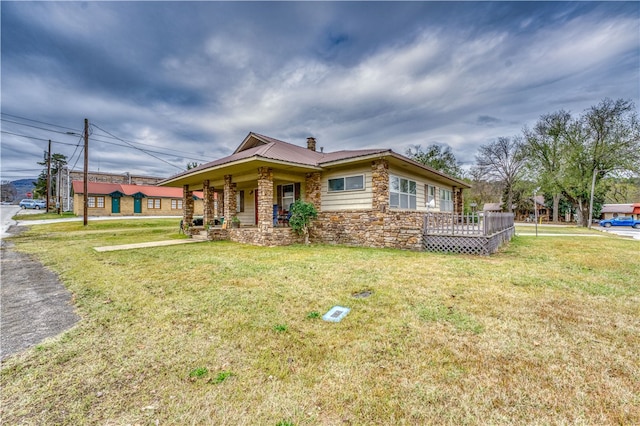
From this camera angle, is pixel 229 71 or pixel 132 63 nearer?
pixel 132 63

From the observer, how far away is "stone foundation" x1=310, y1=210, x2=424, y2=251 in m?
9.94

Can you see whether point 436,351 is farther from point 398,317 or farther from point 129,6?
point 129,6

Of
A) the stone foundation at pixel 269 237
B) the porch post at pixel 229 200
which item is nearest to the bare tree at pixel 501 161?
the stone foundation at pixel 269 237

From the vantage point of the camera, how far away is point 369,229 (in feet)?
34.8

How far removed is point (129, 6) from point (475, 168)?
43.1m

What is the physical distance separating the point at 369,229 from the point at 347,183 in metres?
2.22

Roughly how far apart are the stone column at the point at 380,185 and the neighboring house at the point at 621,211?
160 ft

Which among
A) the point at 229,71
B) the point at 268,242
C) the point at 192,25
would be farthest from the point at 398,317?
the point at 229,71

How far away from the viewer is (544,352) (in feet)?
8.93

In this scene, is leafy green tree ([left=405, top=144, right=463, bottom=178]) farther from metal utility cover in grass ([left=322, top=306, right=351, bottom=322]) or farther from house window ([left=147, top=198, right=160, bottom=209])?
house window ([left=147, top=198, right=160, bottom=209])

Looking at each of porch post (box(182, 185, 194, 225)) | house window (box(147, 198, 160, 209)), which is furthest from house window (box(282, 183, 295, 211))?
house window (box(147, 198, 160, 209))

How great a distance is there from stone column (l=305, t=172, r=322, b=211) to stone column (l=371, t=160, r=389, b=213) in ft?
9.05

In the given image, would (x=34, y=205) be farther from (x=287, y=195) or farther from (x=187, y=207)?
(x=287, y=195)

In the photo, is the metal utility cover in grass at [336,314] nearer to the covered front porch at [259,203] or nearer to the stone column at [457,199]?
the covered front porch at [259,203]
